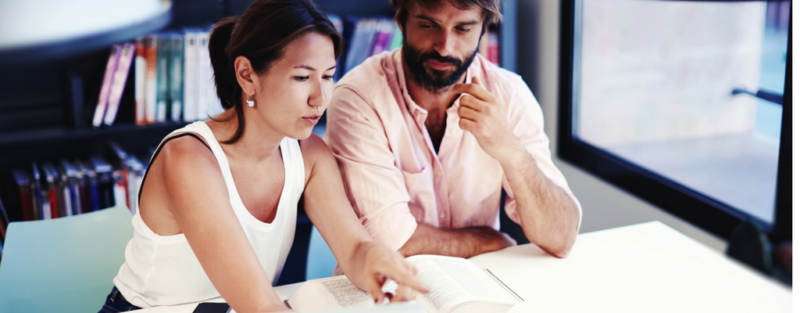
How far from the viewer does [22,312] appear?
4.52 feet

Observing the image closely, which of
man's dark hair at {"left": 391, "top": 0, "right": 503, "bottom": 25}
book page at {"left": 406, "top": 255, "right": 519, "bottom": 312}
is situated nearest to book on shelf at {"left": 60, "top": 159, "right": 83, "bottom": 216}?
man's dark hair at {"left": 391, "top": 0, "right": 503, "bottom": 25}

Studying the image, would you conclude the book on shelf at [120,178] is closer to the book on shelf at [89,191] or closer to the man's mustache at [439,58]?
the book on shelf at [89,191]

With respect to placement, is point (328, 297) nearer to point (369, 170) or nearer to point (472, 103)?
point (369, 170)

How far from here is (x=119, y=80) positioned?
2.09 m

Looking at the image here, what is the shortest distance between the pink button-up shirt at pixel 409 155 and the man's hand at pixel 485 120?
17 cm

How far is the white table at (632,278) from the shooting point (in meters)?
1.15

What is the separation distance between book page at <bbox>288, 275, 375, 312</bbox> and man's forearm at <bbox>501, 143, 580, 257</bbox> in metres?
0.43

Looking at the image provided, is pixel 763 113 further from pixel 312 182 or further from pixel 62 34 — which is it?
pixel 62 34

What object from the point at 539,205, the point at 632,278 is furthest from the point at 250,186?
the point at 632,278

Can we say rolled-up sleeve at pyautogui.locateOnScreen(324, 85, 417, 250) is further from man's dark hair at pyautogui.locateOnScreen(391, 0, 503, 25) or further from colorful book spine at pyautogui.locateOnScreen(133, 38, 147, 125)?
colorful book spine at pyautogui.locateOnScreen(133, 38, 147, 125)

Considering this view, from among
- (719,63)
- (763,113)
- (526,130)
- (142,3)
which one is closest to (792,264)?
(142,3)

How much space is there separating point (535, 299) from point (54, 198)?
1.73 meters

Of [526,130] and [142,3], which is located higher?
[142,3]

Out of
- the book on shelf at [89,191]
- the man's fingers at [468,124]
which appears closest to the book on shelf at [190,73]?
the book on shelf at [89,191]
